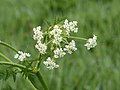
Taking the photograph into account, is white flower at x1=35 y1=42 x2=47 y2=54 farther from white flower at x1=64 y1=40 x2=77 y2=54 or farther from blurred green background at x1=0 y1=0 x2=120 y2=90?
blurred green background at x1=0 y1=0 x2=120 y2=90

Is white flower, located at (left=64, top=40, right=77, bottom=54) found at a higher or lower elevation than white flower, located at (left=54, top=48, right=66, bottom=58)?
higher

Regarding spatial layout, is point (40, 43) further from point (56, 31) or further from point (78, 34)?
point (78, 34)

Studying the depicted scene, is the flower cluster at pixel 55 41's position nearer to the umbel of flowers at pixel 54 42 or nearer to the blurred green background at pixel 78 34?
the umbel of flowers at pixel 54 42

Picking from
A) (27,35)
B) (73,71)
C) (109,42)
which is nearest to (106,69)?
(73,71)

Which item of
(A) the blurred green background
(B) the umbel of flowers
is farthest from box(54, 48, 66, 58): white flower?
(A) the blurred green background

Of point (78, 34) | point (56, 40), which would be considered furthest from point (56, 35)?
point (78, 34)

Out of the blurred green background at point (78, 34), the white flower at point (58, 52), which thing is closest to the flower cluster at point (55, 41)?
the white flower at point (58, 52)
